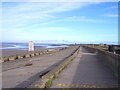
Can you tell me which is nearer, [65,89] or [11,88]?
[65,89]

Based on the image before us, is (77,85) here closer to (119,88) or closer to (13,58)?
(119,88)

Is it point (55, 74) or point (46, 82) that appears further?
point (55, 74)

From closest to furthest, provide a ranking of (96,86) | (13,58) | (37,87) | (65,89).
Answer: (37,87) < (65,89) < (96,86) < (13,58)

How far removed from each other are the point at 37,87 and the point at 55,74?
454cm

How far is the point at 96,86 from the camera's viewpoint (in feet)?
37.5

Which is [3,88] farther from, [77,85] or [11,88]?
[77,85]

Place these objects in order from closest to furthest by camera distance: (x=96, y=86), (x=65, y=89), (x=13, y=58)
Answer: (x=65, y=89) → (x=96, y=86) → (x=13, y=58)

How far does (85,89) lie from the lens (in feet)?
35.3

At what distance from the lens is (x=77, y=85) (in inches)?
457

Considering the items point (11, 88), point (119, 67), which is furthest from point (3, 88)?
point (119, 67)

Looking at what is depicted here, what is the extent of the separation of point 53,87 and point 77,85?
109cm

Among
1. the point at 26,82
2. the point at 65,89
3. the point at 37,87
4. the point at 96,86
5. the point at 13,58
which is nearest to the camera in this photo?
the point at 37,87

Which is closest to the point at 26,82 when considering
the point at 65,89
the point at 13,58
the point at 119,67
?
the point at 65,89

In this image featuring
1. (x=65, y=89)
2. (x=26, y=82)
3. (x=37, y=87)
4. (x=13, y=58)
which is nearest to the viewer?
(x=37, y=87)
